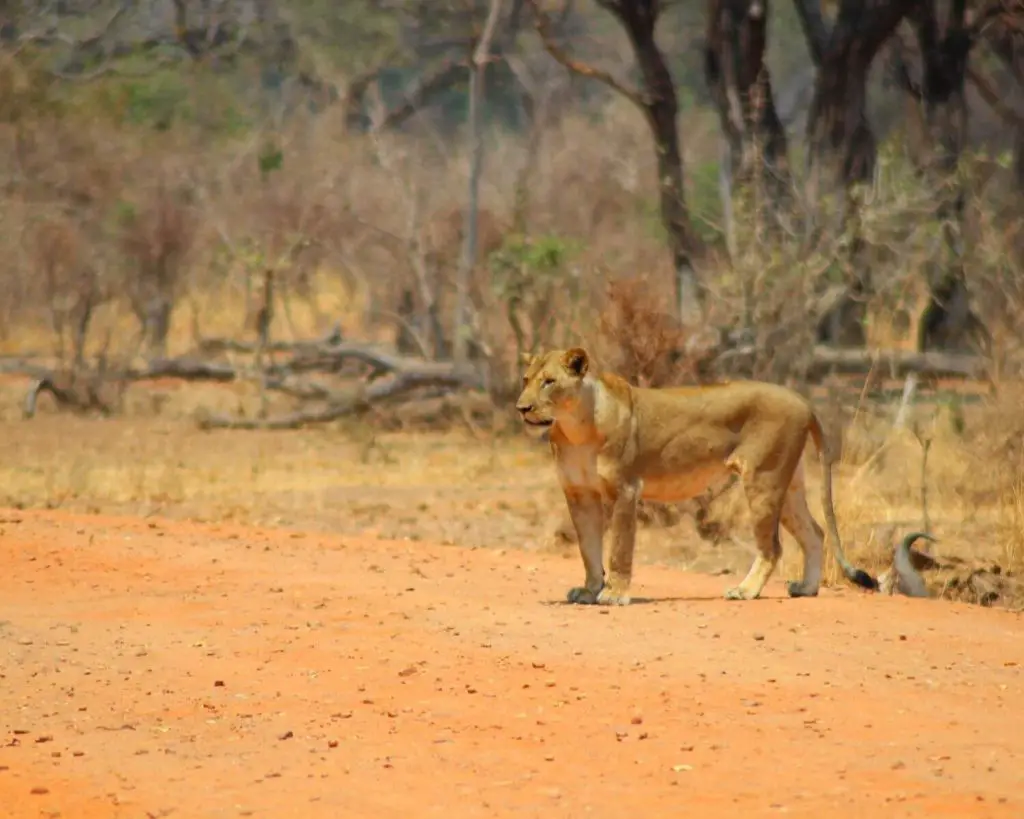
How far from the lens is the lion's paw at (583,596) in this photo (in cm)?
963

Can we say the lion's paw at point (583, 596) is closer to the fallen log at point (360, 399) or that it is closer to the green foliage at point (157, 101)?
the fallen log at point (360, 399)

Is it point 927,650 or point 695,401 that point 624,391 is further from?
point 927,650

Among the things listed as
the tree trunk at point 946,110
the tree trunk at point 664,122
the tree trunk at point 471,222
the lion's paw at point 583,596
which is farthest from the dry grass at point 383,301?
the lion's paw at point 583,596

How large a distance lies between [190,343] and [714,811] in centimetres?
2306

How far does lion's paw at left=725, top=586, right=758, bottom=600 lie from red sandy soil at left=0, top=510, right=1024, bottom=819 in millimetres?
80

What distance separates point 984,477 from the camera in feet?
46.6

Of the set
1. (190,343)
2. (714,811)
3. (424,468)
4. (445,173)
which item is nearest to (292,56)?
(445,173)

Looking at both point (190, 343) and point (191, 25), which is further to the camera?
point (191, 25)

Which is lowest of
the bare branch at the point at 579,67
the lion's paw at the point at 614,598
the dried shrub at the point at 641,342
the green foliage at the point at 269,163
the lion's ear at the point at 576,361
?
the lion's paw at the point at 614,598

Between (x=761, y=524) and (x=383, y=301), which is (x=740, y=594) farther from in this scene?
(x=383, y=301)

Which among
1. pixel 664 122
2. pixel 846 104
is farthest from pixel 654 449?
pixel 846 104

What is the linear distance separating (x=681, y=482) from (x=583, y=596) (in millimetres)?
673

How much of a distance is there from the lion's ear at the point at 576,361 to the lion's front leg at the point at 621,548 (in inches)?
21.8

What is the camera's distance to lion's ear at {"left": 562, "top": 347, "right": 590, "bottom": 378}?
30.5 feet
